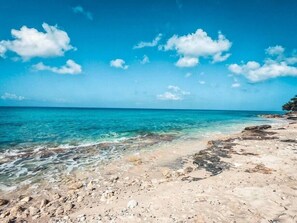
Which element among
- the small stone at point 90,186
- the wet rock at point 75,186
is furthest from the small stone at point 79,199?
the wet rock at point 75,186

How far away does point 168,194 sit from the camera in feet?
29.9

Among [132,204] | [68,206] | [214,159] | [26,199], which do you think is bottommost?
[26,199]

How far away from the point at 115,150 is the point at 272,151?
1347 centimetres

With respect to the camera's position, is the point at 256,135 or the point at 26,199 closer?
the point at 26,199

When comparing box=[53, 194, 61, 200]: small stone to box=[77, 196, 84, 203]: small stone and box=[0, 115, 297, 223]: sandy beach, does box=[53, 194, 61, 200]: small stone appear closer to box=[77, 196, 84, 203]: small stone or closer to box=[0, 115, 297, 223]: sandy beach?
box=[0, 115, 297, 223]: sandy beach

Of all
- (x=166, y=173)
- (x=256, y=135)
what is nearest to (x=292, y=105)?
(x=256, y=135)

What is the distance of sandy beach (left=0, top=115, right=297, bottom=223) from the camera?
7.40 metres

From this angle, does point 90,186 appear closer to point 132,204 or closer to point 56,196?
point 56,196

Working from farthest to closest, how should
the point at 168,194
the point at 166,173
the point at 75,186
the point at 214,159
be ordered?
the point at 214,159
the point at 166,173
the point at 75,186
the point at 168,194

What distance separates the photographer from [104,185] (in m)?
11.7

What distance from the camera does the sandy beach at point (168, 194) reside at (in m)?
7.40

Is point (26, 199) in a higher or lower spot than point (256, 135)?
lower

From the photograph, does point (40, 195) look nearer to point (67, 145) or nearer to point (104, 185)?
point (104, 185)

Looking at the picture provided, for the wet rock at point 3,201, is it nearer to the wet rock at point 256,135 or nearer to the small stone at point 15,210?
the small stone at point 15,210
